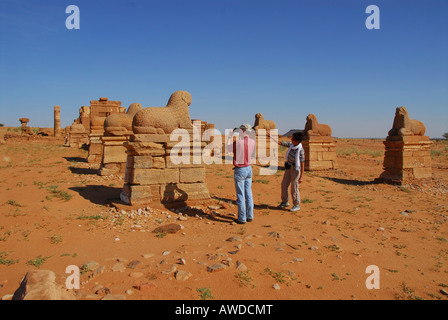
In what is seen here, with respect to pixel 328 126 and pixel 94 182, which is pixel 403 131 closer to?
pixel 328 126

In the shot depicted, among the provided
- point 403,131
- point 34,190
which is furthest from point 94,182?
point 403,131

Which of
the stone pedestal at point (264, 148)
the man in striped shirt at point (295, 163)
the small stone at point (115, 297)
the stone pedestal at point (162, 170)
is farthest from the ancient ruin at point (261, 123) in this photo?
the small stone at point (115, 297)

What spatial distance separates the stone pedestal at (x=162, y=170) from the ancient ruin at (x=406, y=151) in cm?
732

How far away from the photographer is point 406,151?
9719mm

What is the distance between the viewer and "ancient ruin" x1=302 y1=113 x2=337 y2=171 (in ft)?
42.9

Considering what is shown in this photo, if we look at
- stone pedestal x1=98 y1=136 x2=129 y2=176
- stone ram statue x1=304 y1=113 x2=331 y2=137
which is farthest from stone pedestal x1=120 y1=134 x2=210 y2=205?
stone ram statue x1=304 y1=113 x2=331 y2=137

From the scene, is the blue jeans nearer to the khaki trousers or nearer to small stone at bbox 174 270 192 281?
the khaki trousers

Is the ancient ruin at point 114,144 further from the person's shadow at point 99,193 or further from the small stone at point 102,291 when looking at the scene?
the small stone at point 102,291

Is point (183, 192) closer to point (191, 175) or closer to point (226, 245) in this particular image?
point (191, 175)

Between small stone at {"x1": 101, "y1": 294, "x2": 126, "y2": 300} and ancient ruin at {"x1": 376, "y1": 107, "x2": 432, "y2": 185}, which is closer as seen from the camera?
small stone at {"x1": 101, "y1": 294, "x2": 126, "y2": 300}

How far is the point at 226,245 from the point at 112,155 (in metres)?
7.04

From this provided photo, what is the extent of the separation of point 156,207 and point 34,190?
10.7ft

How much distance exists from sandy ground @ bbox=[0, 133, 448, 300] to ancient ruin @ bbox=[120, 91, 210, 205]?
0.35m

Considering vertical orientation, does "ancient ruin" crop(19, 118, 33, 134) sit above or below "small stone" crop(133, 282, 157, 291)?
above
